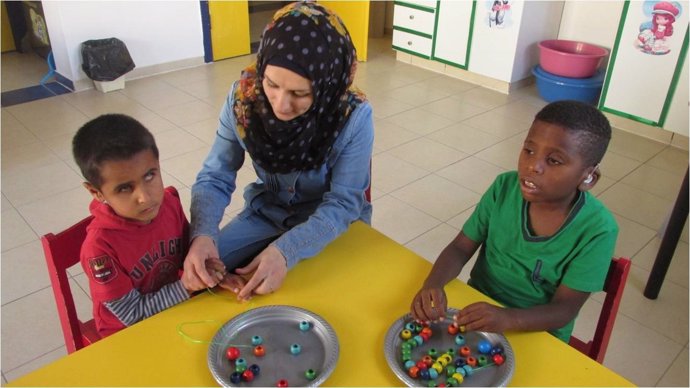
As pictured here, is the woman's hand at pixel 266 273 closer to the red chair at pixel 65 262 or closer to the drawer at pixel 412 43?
the red chair at pixel 65 262

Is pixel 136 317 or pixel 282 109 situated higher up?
pixel 282 109

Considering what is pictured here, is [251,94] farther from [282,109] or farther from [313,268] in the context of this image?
[313,268]

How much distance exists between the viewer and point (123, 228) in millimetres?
1151

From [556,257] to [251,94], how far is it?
786 mm

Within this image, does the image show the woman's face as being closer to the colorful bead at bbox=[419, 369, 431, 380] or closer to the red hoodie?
the red hoodie

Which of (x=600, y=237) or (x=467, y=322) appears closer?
(x=467, y=322)

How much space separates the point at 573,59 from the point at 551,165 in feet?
10.2

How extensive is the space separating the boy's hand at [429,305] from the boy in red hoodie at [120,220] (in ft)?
1.29

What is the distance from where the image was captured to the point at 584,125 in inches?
42.4

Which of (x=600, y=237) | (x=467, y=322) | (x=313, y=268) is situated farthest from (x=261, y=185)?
(x=600, y=237)

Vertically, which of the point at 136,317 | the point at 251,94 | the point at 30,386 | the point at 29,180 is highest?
the point at 251,94

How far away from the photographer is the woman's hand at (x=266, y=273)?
107 centimetres

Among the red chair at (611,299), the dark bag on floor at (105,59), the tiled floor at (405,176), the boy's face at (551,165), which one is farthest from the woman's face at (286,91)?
the dark bag on floor at (105,59)

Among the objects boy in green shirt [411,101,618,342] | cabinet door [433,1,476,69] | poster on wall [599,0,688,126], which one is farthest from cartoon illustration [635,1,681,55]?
boy in green shirt [411,101,618,342]
